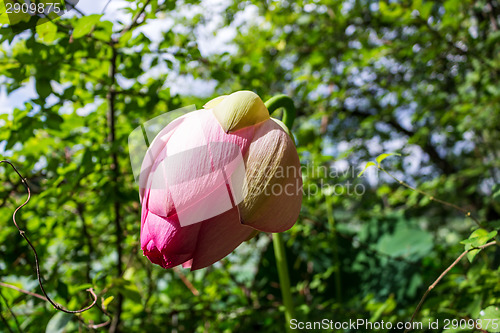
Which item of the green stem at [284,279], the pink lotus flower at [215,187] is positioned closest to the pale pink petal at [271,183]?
the pink lotus flower at [215,187]

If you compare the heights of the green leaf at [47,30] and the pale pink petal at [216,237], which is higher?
the green leaf at [47,30]

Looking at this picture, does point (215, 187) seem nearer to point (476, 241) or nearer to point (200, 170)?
point (200, 170)

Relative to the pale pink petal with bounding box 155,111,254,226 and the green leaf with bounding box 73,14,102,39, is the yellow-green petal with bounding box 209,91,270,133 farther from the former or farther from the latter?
the green leaf with bounding box 73,14,102,39

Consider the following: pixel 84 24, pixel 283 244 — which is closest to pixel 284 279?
pixel 283 244

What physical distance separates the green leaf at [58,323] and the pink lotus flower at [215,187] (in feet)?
0.80

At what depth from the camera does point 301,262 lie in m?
1.35

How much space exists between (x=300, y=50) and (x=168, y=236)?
4.06 feet

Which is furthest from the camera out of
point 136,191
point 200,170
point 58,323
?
point 136,191

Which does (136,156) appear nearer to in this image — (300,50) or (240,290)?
(240,290)

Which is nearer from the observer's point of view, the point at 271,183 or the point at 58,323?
the point at 271,183

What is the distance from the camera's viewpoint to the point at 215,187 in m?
0.31

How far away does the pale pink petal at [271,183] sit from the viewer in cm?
30

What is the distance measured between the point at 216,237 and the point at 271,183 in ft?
0.22

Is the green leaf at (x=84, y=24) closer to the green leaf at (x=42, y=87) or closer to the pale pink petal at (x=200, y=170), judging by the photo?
the green leaf at (x=42, y=87)
